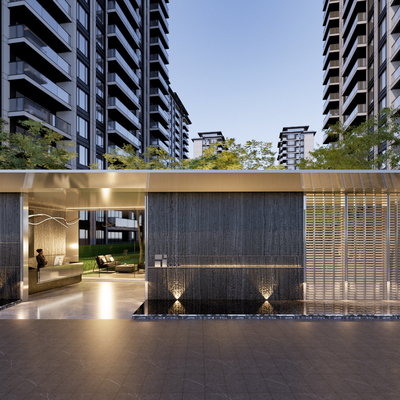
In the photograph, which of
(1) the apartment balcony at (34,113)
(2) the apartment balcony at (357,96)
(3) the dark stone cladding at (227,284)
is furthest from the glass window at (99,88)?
(3) the dark stone cladding at (227,284)

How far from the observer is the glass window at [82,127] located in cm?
3206

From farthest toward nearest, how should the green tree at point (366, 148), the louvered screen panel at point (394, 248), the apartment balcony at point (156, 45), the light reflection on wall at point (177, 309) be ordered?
the apartment balcony at point (156, 45), the green tree at point (366, 148), the louvered screen panel at point (394, 248), the light reflection on wall at point (177, 309)

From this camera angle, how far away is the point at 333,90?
4966 centimetres

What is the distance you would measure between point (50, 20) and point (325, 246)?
27.9 metres

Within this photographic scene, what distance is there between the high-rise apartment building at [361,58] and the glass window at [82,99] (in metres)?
Result: 23.2

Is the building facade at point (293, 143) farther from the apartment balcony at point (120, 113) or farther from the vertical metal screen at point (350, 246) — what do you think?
the vertical metal screen at point (350, 246)

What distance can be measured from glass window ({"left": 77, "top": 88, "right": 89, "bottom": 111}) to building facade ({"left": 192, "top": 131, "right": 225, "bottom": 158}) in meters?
75.3

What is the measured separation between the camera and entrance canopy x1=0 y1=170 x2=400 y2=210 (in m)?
8.58

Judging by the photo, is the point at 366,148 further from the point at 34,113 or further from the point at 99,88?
the point at 99,88

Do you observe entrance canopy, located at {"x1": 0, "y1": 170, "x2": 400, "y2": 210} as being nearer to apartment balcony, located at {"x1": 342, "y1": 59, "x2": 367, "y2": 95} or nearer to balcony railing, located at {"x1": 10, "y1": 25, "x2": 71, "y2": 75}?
balcony railing, located at {"x1": 10, "y1": 25, "x2": 71, "y2": 75}

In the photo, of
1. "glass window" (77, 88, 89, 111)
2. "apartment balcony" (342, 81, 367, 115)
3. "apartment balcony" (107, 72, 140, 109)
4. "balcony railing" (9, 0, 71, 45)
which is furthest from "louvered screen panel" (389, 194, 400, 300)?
"apartment balcony" (107, 72, 140, 109)

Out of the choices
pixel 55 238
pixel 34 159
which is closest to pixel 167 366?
pixel 55 238

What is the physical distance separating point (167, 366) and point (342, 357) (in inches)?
119

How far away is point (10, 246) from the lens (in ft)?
36.3
